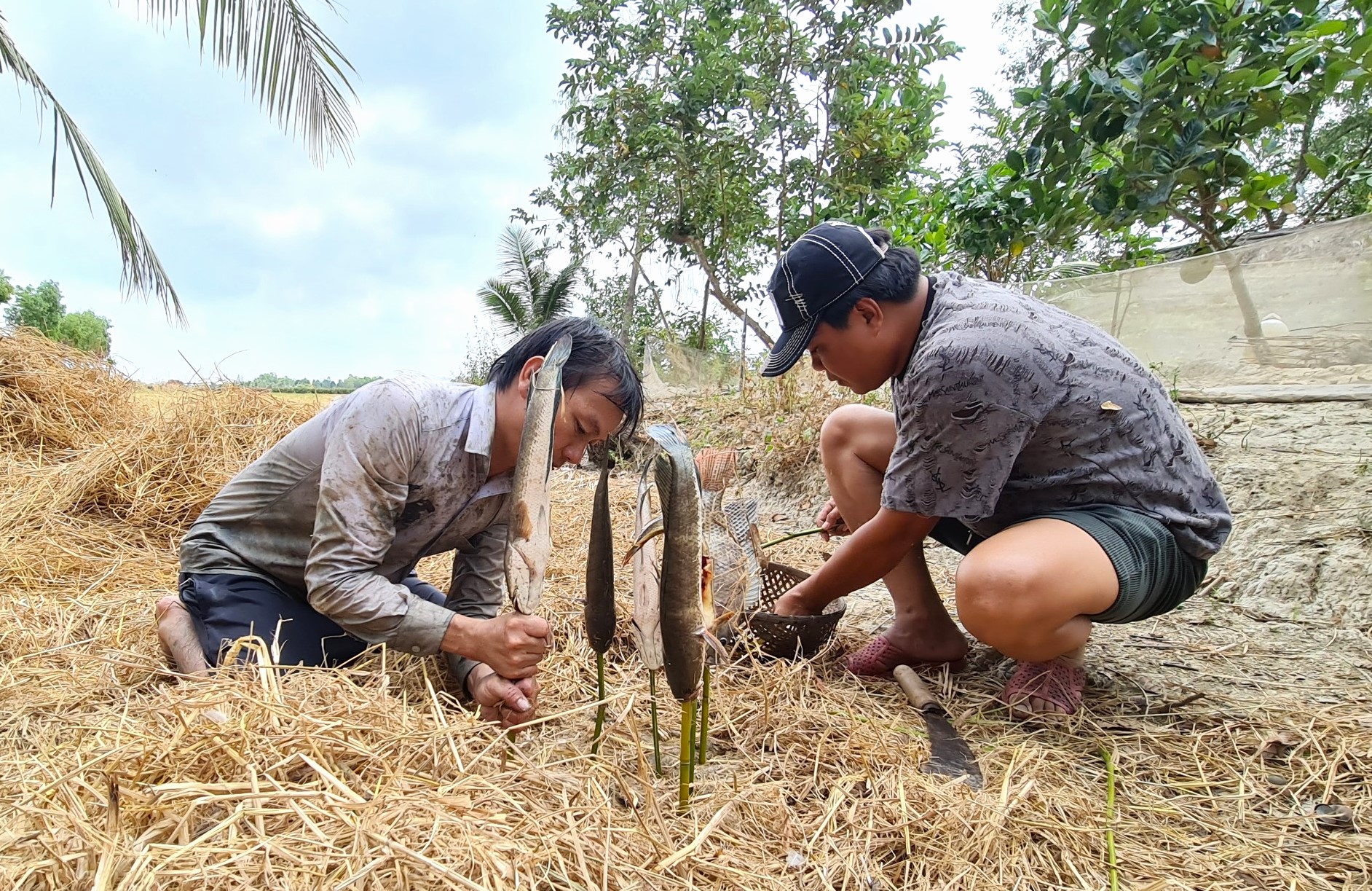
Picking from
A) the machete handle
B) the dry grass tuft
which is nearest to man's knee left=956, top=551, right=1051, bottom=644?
the machete handle

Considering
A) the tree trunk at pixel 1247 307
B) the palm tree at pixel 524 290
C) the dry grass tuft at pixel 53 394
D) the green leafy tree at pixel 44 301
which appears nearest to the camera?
the tree trunk at pixel 1247 307

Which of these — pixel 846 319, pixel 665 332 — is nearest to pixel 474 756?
pixel 846 319

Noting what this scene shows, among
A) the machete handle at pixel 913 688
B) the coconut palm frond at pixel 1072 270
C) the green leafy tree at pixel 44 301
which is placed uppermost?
the green leafy tree at pixel 44 301

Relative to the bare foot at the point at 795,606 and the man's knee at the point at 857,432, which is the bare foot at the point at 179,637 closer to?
the bare foot at the point at 795,606

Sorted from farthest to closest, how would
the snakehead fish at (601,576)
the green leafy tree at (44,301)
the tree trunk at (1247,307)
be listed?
the green leafy tree at (44,301) < the tree trunk at (1247,307) < the snakehead fish at (601,576)

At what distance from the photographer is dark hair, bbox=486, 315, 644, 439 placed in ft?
5.21

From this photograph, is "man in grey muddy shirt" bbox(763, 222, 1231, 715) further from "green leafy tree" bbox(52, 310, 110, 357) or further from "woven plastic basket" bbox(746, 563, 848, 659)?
"green leafy tree" bbox(52, 310, 110, 357)

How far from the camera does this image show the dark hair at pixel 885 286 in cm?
184

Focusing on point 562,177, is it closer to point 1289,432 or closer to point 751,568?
point 1289,432

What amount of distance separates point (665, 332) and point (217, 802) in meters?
11.4

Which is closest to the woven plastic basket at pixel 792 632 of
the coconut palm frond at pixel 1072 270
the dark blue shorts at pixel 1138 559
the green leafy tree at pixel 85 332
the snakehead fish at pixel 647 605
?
the dark blue shorts at pixel 1138 559

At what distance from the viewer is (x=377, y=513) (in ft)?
5.24

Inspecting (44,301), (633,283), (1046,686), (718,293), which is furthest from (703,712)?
(44,301)

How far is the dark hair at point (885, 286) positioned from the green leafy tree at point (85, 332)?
5.74 meters
